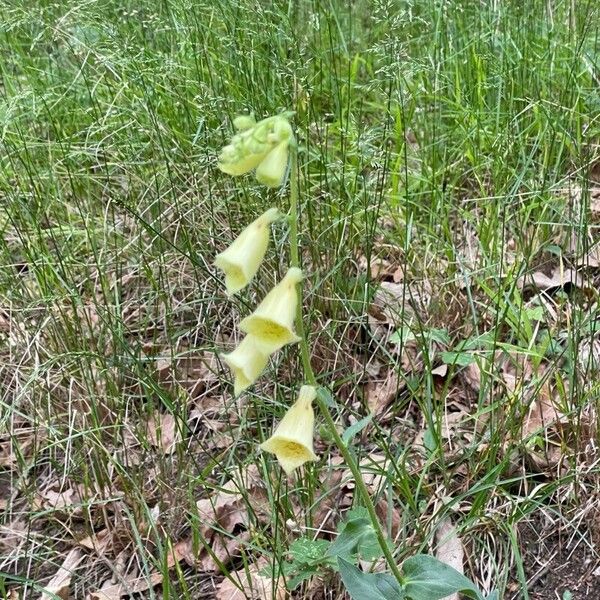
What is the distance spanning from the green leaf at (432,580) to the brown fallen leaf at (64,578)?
970 mm

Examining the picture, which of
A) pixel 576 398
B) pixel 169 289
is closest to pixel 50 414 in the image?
pixel 169 289

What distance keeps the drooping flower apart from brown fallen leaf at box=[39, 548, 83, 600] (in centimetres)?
132

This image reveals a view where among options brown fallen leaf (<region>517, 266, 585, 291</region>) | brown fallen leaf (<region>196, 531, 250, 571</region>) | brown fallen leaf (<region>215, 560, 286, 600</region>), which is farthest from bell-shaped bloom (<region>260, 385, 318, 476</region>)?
brown fallen leaf (<region>517, 266, 585, 291</region>)

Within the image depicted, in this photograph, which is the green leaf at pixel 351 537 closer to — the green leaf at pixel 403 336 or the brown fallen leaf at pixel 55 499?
the green leaf at pixel 403 336

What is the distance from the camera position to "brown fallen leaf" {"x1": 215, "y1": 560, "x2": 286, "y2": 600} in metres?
1.89

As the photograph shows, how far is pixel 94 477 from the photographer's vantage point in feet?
7.25

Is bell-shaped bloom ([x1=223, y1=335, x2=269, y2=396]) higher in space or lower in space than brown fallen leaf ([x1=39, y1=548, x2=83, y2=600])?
higher

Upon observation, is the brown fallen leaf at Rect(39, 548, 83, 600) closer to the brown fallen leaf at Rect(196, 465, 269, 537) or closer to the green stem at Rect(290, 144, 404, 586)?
the brown fallen leaf at Rect(196, 465, 269, 537)

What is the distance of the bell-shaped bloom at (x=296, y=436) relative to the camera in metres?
1.40

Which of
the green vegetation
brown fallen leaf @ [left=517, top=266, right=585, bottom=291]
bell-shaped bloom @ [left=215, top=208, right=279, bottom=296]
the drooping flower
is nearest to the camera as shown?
the drooping flower

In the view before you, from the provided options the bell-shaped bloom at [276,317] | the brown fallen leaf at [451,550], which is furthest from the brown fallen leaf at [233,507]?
the bell-shaped bloom at [276,317]

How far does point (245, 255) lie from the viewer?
52.8 inches

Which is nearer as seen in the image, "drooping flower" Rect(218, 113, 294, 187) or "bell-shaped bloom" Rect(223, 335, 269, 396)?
"drooping flower" Rect(218, 113, 294, 187)

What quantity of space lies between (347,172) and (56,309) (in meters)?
1.09
